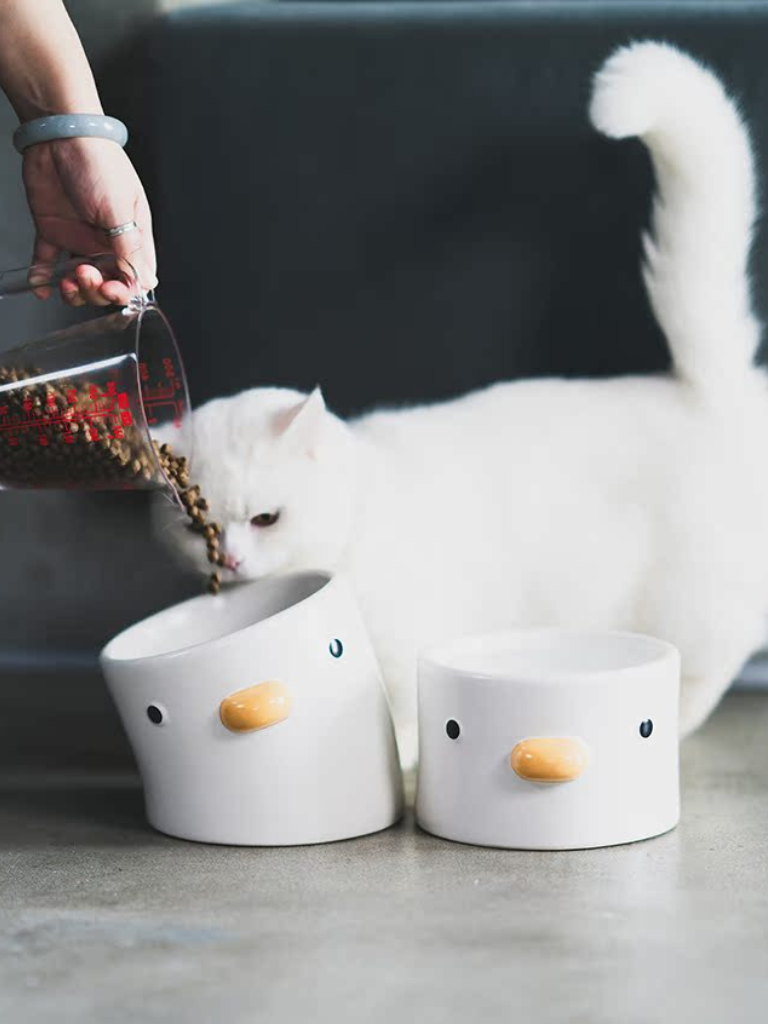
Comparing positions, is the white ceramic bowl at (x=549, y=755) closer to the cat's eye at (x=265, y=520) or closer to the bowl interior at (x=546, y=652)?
the bowl interior at (x=546, y=652)

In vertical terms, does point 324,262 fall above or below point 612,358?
above

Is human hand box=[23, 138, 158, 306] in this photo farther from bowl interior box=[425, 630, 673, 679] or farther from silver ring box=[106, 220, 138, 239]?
bowl interior box=[425, 630, 673, 679]

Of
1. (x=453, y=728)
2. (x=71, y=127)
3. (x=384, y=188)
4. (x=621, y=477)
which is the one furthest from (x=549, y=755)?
(x=384, y=188)

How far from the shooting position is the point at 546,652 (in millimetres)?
1450

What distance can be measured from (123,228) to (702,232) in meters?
0.79

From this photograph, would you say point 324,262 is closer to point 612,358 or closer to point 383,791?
point 612,358

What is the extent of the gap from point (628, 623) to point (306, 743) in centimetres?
63

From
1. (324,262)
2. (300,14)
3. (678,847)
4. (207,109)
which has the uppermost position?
(300,14)

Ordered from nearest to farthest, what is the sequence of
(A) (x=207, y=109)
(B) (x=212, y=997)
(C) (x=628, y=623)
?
1. (B) (x=212, y=997)
2. (C) (x=628, y=623)
3. (A) (x=207, y=109)

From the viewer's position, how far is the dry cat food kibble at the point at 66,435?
1.25 m

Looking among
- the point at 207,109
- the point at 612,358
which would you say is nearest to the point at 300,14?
the point at 207,109

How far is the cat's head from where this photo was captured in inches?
58.1

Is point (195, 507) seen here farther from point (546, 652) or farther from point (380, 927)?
point (380, 927)

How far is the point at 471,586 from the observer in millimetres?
1637
